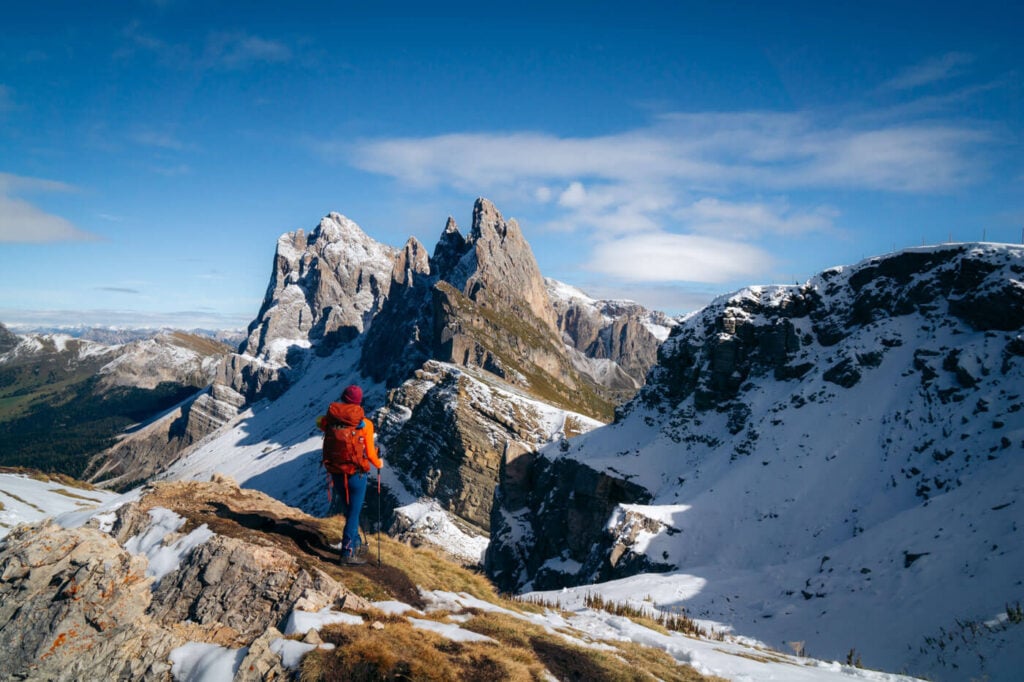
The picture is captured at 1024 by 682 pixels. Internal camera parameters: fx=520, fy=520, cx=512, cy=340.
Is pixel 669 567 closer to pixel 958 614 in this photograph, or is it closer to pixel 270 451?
pixel 958 614

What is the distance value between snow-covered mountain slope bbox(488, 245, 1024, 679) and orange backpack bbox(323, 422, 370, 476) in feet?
59.2

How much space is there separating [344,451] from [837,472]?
40.6 metres

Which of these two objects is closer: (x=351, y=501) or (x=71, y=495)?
(x=351, y=501)

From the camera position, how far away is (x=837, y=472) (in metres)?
39.7

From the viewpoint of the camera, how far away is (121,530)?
12125 millimetres

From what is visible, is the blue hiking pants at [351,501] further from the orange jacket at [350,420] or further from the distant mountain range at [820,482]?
the distant mountain range at [820,482]

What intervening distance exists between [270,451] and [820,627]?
653 ft

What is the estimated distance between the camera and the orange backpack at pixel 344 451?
11906mm

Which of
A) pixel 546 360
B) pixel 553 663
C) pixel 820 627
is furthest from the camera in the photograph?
pixel 546 360

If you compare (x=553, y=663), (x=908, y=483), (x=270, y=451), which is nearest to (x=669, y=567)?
(x=908, y=483)

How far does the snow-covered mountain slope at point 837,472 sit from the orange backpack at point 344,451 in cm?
1803

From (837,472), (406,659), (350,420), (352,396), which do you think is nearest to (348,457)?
(350,420)

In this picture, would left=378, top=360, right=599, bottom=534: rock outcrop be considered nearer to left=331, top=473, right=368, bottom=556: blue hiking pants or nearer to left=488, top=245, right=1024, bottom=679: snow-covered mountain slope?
left=488, top=245, right=1024, bottom=679: snow-covered mountain slope

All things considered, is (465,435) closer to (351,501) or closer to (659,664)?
(351,501)
